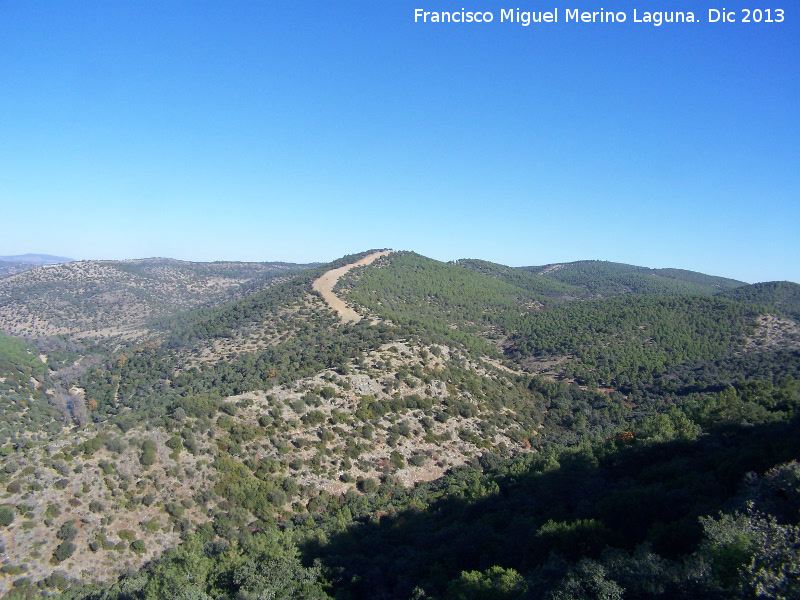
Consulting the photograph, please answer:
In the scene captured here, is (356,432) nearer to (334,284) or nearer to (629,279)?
(334,284)

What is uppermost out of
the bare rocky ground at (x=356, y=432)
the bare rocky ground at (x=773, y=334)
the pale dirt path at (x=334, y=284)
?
the pale dirt path at (x=334, y=284)

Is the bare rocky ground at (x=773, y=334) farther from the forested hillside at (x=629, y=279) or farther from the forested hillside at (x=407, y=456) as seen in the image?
the forested hillside at (x=629, y=279)

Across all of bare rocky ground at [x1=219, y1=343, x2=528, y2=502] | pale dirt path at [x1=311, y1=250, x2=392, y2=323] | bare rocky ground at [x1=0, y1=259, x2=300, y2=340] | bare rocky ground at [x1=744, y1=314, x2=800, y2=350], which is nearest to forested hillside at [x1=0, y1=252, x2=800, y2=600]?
bare rocky ground at [x1=219, y1=343, x2=528, y2=502]

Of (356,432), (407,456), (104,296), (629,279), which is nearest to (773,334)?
(407,456)

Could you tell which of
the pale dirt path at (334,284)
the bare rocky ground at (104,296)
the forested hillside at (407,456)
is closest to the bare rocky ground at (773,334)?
the forested hillside at (407,456)

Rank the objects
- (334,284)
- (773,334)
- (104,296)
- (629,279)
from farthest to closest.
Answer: (629,279)
(104,296)
(334,284)
(773,334)

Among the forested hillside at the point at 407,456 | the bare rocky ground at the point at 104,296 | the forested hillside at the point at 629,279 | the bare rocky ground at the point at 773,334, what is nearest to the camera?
the forested hillside at the point at 407,456
